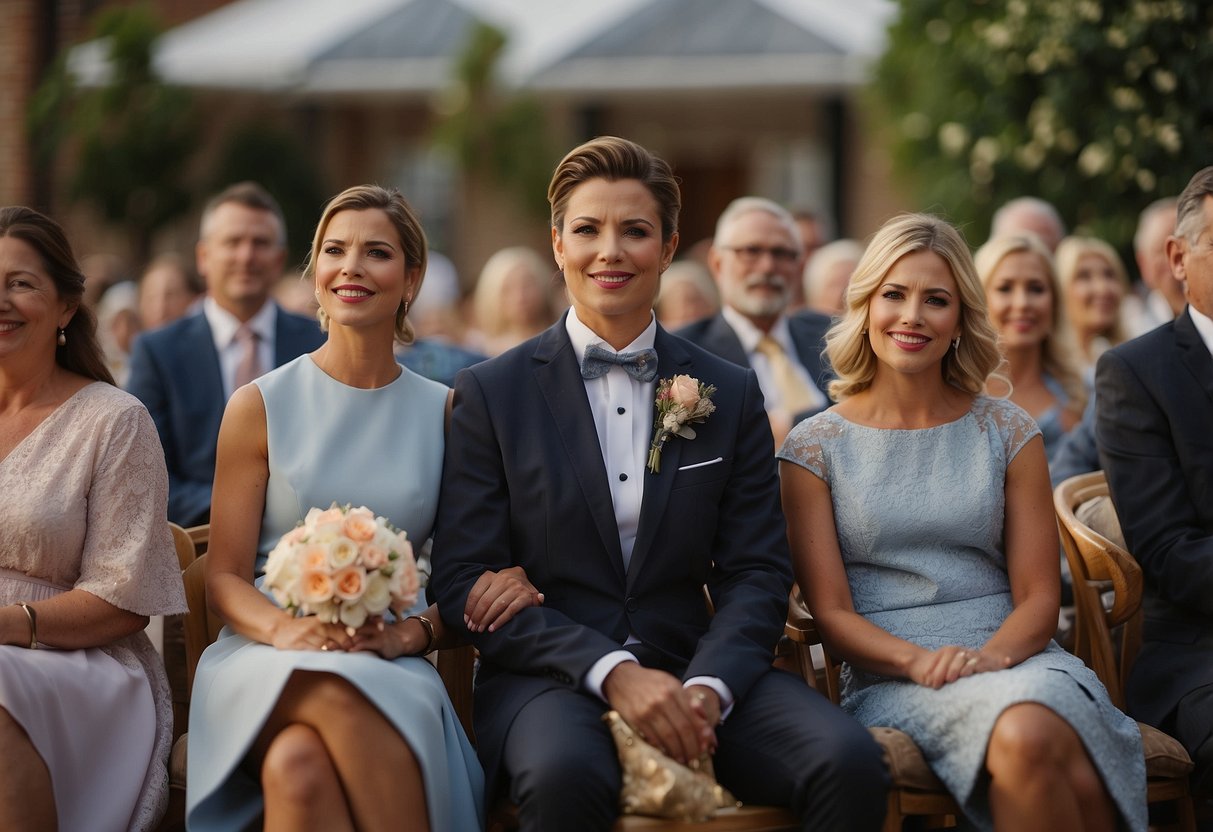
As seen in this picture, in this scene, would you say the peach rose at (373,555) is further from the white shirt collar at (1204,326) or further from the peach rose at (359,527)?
the white shirt collar at (1204,326)

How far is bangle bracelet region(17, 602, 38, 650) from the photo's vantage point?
12.3ft

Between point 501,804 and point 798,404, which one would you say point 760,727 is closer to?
point 501,804

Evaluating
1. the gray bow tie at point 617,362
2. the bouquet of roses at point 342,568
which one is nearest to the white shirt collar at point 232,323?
the gray bow tie at point 617,362

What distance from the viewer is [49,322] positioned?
4062 mm

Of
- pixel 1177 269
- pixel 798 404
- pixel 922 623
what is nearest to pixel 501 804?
pixel 922 623

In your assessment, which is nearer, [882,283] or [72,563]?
[72,563]

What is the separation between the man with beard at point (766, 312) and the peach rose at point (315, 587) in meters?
3.30

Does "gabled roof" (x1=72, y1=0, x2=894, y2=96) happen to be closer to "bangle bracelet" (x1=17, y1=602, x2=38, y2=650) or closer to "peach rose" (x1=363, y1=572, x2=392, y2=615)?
"bangle bracelet" (x1=17, y1=602, x2=38, y2=650)

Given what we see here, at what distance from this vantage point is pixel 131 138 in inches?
571

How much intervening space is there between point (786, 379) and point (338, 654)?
3.53 metres

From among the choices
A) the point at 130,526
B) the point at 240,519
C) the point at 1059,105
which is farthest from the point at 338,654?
the point at 1059,105

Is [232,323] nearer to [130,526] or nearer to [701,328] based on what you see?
[701,328]

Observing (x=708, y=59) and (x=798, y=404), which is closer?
(x=798, y=404)

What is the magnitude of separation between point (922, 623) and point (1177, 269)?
1.47m
